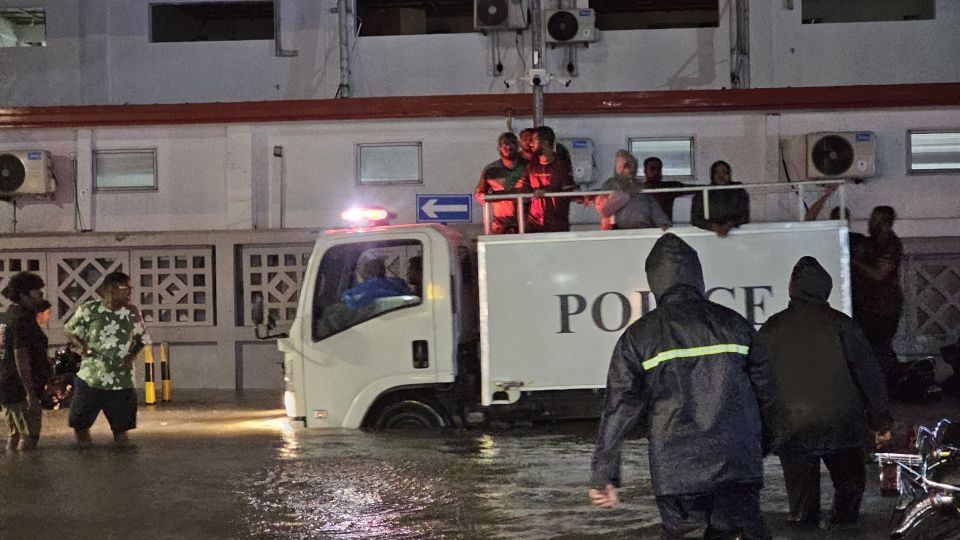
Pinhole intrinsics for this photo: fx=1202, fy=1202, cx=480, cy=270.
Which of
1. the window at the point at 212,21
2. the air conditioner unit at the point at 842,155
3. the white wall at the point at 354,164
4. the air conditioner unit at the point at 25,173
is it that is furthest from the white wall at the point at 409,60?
the air conditioner unit at the point at 842,155

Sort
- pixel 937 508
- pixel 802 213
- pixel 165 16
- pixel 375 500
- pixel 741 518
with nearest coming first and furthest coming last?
pixel 741 518
pixel 937 508
pixel 375 500
pixel 802 213
pixel 165 16

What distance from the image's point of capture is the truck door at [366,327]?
34.0 ft

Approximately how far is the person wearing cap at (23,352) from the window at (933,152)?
11247 mm

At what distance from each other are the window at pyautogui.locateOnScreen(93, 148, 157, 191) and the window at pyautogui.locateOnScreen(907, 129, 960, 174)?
10445 millimetres

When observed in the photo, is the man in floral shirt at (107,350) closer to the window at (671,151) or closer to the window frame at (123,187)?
the window frame at (123,187)

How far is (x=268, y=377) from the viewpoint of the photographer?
16.6 meters

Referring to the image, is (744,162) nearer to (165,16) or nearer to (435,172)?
(435,172)

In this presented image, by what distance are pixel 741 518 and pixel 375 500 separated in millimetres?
3910

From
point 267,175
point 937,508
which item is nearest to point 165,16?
point 267,175

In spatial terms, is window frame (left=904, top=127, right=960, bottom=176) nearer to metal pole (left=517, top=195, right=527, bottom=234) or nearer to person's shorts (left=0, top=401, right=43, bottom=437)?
metal pole (left=517, top=195, right=527, bottom=234)

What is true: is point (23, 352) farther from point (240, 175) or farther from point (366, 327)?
point (240, 175)

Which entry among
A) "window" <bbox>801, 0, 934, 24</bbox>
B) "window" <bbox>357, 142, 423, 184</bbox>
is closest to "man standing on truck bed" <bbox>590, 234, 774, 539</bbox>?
"window" <bbox>357, 142, 423, 184</bbox>

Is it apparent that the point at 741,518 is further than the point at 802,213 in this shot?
No

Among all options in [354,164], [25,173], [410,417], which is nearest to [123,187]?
[25,173]
